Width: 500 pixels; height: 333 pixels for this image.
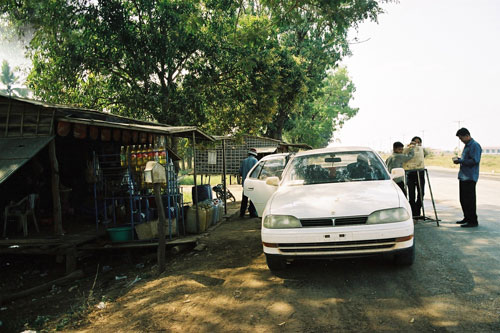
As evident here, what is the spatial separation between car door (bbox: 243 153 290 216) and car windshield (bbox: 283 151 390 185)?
2.10m

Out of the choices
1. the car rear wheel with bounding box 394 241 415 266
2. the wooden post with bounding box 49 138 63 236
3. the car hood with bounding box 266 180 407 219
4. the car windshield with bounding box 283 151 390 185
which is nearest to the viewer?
the car hood with bounding box 266 180 407 219

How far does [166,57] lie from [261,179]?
5947mm

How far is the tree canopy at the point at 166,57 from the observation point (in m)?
10.7

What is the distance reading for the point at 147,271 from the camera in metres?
6.68

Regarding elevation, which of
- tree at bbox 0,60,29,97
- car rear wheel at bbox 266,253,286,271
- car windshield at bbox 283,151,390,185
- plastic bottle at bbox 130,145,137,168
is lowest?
car rear wheel at bbox 266,253,286,271

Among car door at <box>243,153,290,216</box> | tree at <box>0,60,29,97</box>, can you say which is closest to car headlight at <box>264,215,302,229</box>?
car door at <box>243,153,290,216</box>

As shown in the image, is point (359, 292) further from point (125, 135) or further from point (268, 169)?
point (125, 135)

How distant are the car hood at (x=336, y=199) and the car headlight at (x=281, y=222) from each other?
5 centimetres

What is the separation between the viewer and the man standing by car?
7.01 meters

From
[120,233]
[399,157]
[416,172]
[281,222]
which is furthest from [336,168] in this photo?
[120,233]

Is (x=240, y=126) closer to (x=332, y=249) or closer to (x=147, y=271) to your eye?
(x=147, y=271)

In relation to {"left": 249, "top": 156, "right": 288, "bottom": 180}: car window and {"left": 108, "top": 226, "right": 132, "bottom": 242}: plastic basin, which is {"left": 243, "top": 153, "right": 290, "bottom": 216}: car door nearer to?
{"left": 249, "top": 156, "right": 288, "bottom": 180}: car window

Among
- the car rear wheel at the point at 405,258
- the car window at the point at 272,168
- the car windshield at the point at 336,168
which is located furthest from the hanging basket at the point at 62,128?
the car rear wheel at the point at 405,258

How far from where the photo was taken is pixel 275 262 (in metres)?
4.71
